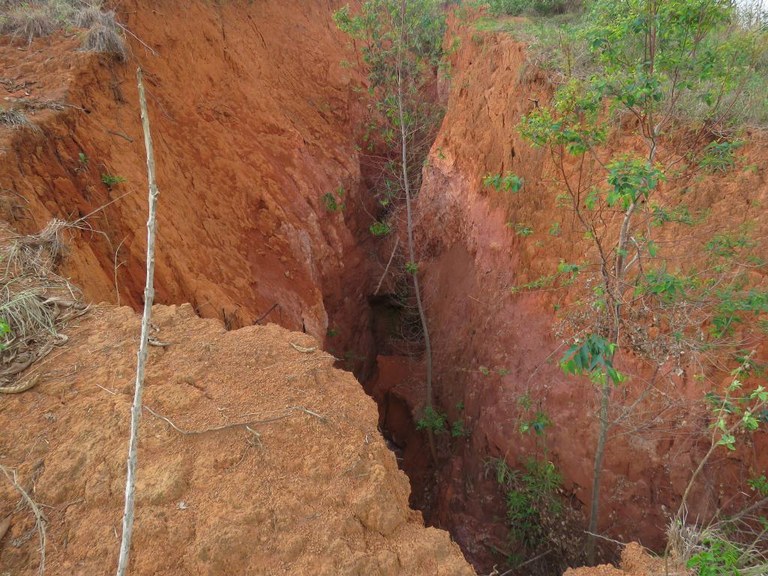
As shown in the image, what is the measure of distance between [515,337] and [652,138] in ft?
11.3

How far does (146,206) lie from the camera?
18.6 feet

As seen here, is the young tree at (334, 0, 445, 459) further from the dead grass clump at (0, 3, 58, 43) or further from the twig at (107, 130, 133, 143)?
the dead grass clump at (0, 3, 58, 43)

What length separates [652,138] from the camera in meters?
3.62

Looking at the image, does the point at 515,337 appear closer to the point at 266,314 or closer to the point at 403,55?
the point at 266,314

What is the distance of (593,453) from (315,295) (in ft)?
15.3

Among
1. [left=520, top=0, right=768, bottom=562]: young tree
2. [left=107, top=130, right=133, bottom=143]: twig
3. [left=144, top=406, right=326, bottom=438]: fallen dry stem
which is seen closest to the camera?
[left=144, top=406, right=326, bottom=438]: fallen dry stem

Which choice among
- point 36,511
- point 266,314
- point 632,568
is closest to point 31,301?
point 36,511

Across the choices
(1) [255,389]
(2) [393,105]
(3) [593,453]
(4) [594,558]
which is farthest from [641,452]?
(2) [393,105]

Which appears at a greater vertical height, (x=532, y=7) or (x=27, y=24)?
(x=532, y=7)

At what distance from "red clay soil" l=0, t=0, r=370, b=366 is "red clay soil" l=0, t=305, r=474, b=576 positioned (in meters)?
1.67

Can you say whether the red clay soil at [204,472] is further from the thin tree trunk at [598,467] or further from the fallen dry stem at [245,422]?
the thin tree trunk at [598,467]

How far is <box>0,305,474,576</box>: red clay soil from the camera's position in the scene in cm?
212

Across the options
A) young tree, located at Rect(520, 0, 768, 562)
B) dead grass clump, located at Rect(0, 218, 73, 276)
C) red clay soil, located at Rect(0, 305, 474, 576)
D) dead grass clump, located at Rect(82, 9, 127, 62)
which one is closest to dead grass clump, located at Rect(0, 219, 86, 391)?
dead grass clump, located at Rect(0, 218, 73, 276)

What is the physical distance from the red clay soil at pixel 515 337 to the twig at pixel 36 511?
4503 mm
